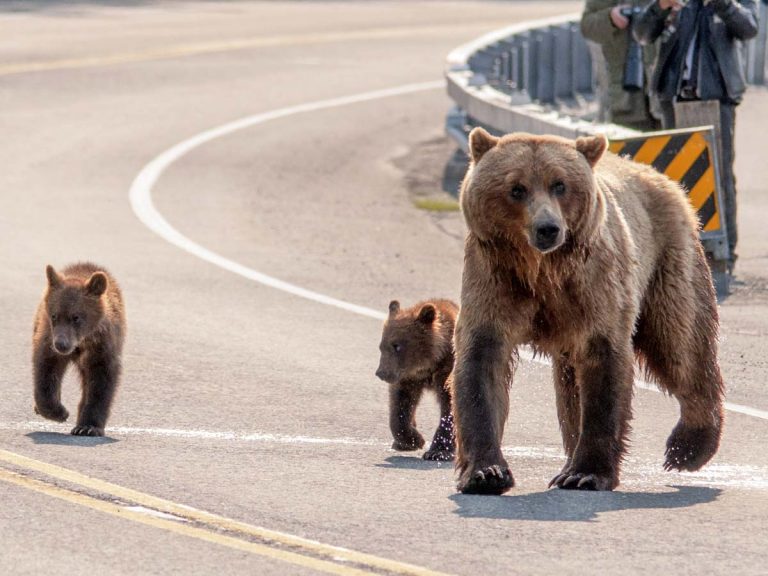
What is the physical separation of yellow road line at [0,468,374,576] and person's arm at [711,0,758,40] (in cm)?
737

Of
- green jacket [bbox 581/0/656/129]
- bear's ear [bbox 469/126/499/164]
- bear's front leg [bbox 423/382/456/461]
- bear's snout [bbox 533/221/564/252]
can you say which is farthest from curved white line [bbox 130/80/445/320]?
bear's snout [bbox 533/221/564/252]

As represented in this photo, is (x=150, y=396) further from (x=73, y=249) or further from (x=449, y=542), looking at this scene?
(x=73, y=249)

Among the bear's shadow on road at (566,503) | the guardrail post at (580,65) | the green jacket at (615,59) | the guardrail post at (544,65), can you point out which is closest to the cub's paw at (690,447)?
the bear's shadow on road at (566,503)

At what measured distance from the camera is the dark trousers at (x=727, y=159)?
1430 centimetres

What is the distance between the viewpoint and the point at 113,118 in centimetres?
2469

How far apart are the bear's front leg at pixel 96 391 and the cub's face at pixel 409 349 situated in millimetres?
1427

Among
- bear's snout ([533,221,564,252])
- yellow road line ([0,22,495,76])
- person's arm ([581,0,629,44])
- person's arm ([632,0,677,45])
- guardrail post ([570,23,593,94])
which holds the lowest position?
yellow road line ([0,22,495,76])

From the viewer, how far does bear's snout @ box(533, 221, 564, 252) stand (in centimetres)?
763

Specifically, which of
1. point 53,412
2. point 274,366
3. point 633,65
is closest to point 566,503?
point 53,412

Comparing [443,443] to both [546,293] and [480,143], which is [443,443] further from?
[480,143]

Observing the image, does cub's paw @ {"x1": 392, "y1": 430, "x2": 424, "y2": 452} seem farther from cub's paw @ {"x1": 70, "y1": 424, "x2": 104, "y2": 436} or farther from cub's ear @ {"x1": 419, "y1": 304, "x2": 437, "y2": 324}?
cub's paw @ {"x1": 70, "y1": 424, "x2": 104, "y2": 436}

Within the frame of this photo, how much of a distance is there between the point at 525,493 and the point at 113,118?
17479 millimetres

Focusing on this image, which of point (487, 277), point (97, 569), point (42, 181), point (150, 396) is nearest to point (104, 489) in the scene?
point (97, 569)

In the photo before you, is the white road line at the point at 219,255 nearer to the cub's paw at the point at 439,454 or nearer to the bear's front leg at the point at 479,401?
the cub's paw at the point at 439,454
